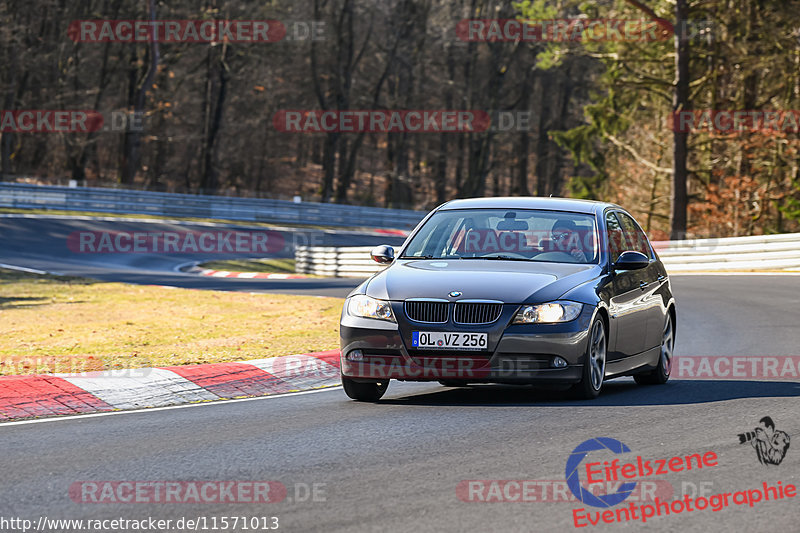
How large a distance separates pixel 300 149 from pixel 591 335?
253 feet

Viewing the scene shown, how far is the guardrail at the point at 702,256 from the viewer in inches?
1085

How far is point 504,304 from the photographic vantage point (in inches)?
325

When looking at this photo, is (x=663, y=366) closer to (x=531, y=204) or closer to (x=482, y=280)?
(x=531, y=204)

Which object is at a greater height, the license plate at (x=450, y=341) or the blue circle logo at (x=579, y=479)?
the license plate at (x=450, y=341)

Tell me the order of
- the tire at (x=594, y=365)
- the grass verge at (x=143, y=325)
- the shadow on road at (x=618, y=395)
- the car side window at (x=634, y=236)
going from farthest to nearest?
1. the grass verge at (x=143, y=325)
2. the car side window at (x=634, y=236)
3. the shadow on road at (x=618, y=395)
4. the tire at (x=594, y=365)

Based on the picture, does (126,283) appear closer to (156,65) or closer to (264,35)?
(156,65)

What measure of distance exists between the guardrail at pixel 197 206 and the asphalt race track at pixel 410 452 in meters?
35.3

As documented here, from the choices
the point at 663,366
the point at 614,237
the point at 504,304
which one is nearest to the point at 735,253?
the point at 663,366

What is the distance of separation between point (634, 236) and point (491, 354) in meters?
3.10

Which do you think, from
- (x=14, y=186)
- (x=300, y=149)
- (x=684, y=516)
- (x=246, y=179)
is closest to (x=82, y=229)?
(x=14, y=186)

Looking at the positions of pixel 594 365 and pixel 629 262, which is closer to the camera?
pixel 594 365

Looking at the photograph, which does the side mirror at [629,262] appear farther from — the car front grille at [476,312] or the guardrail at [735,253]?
the guardrail at [735,253]

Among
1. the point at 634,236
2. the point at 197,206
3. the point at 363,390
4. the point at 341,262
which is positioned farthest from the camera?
the point at 197,206

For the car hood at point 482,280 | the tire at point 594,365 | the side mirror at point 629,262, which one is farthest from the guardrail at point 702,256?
the tire at point 594,365
